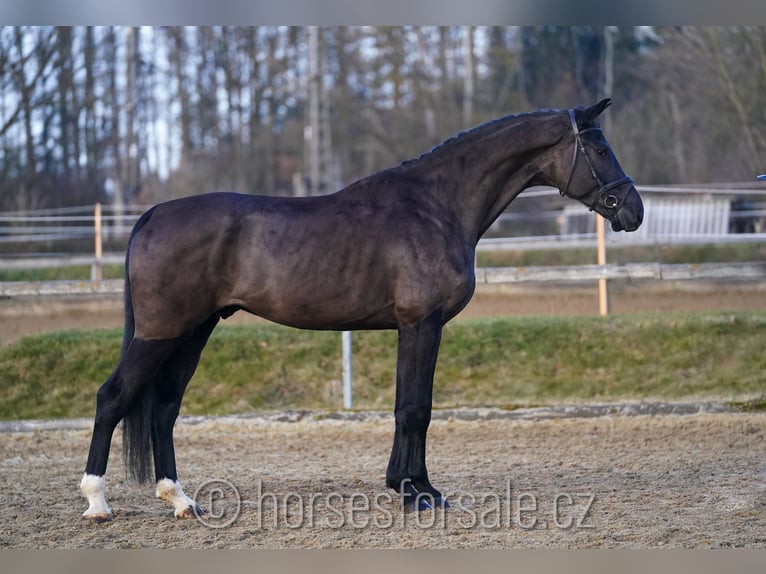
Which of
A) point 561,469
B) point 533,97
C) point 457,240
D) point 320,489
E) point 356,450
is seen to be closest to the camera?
point 457,240

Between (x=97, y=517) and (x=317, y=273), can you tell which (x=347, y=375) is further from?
(x=97, y=517)

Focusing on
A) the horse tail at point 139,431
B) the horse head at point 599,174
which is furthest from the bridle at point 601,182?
the horse tail at point 139,431

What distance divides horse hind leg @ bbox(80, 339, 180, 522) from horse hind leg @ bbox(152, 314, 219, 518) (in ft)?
0.81

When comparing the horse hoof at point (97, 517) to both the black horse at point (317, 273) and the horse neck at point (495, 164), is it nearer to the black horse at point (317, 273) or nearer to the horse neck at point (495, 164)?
the black horse at point (317, 273)

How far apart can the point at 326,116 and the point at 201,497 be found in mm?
20645

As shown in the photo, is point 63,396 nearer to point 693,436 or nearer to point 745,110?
point 693,436

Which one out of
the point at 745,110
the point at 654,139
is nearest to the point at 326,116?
the point at 654,139

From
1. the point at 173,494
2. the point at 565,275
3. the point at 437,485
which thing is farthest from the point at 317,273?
the point at 565,275

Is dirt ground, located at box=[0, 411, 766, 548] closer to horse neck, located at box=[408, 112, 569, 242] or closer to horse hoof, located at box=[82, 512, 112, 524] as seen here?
horse hoof, located at box=[82, 512, 112, 524]

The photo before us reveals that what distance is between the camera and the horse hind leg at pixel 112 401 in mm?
4523

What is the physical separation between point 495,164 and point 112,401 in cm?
249

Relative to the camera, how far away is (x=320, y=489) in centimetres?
517

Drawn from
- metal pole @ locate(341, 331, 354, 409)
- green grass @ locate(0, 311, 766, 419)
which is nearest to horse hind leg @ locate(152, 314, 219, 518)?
metal pole @ locate(341, 331, 354, 409)

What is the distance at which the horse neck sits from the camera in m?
4.87
